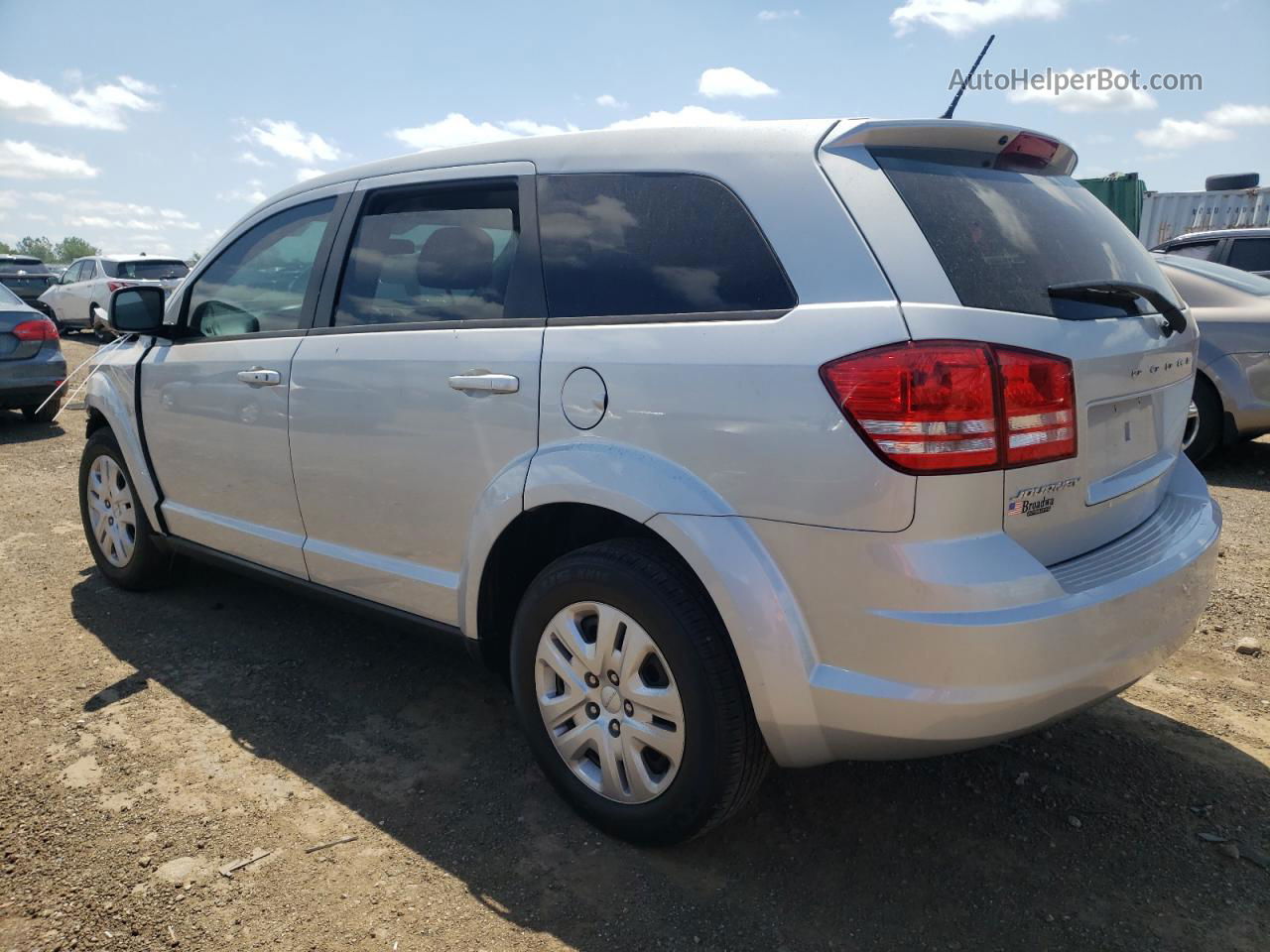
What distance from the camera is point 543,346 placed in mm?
2551

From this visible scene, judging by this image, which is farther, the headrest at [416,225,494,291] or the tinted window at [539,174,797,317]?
the headrest at [416,225,494,291]

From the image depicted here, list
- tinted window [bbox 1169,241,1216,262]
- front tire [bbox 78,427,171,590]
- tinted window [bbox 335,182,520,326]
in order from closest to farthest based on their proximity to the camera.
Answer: tinted window [bbox 335,182,520,326]
front tire [bbox 78,427,171,590]
tinted window [bbox 1169,241,1216,262]

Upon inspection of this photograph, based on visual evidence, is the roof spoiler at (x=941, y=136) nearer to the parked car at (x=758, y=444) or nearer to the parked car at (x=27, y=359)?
the parked car at (x=758, y=444)

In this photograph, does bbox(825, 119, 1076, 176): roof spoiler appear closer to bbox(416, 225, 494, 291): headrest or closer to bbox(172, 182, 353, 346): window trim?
bbox(416, 225, 494, 291): headrest

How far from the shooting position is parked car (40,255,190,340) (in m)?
17.1

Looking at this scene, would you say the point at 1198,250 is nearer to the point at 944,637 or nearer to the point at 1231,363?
the point at 1231,363

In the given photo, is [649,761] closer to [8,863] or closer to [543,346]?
[543,346]

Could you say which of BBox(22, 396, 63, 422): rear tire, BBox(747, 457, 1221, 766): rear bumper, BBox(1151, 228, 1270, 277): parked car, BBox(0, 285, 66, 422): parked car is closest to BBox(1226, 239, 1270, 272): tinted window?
BBox(1151, 228, 1270, 277): parked car

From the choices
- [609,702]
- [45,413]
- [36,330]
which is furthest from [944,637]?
[45,413]

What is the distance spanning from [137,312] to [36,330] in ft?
20.8

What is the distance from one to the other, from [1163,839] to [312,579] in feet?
9.18

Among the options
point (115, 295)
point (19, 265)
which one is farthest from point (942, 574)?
point (19, 265)

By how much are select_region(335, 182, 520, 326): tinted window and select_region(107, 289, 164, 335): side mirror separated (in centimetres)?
127

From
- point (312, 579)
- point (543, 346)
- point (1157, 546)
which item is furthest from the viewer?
point (312, 579)
